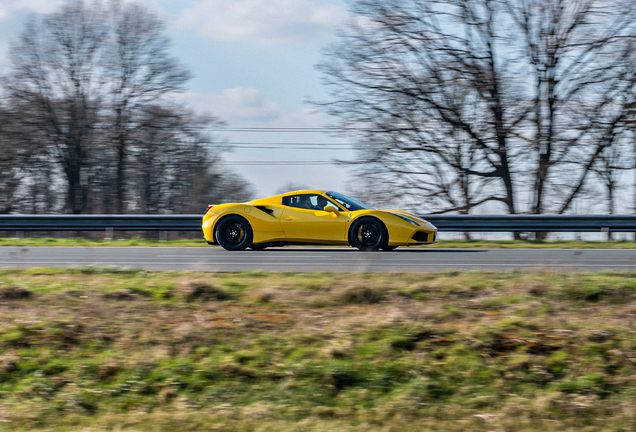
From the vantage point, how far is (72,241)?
628 inches

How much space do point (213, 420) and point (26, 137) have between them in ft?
79.8

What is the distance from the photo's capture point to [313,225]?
12.2 metres

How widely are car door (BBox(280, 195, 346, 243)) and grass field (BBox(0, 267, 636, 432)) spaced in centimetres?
491

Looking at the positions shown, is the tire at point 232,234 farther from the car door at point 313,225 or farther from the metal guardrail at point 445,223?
the metal guardrail at point 445,223

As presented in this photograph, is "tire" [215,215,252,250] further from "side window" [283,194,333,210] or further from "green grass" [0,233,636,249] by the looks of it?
"green grass" [0,233,636,249]

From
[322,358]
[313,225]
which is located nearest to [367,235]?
[313,225]

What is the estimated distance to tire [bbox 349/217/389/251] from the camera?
12008mm

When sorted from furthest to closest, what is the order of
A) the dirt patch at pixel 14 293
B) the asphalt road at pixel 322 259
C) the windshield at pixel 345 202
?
the windshield at pixel 345 202 → the asphalt road at pixel 322 259 → the dirt patch at pixel 14 293

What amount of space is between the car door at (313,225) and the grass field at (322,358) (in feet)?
16.1

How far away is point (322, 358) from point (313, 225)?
22.7 ft

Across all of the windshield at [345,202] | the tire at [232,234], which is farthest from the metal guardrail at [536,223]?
the tire at [232,234]

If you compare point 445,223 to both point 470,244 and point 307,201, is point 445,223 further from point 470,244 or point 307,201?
point 307,201

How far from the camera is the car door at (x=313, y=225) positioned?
12.1 m

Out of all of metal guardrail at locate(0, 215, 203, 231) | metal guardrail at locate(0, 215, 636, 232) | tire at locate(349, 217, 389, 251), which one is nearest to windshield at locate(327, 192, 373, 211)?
tire at locate(349, 217, 389, 251)
